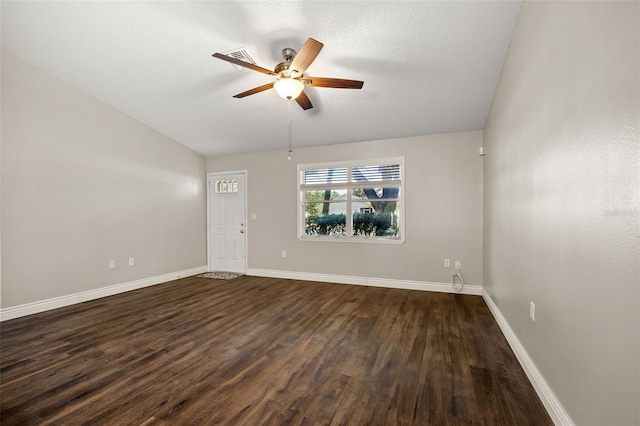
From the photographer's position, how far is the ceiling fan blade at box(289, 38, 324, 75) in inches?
84.0

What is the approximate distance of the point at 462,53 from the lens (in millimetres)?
2781

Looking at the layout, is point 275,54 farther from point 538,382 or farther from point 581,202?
point 538,382

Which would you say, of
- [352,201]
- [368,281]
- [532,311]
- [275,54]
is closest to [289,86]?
[275,54]

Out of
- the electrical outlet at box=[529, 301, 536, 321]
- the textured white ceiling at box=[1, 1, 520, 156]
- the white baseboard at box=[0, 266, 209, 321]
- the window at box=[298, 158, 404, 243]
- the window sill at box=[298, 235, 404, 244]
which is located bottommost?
the white baseboard at box=[0, 266, 209, 321]

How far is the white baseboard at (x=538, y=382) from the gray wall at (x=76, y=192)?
5.37 meters

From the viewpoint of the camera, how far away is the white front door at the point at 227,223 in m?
5.91

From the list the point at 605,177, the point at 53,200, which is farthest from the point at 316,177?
the point at 605,177

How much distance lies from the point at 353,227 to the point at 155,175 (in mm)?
3760

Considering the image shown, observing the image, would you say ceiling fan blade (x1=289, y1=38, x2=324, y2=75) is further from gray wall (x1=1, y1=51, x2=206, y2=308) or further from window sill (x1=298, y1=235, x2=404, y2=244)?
gray wall (x1=1, y1=51, x2=206, y2=308)

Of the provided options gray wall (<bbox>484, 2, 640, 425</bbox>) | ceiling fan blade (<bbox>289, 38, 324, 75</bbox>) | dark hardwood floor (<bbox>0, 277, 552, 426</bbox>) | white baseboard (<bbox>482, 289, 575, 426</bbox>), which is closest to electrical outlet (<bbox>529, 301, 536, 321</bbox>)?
gray wall (<bbox>484, 2, 640, 425</bbox>)

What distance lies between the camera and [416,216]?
4590 mm

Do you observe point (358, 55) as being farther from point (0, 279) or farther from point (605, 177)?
point (0, 279)

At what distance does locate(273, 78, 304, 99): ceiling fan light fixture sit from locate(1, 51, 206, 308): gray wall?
3373 mm

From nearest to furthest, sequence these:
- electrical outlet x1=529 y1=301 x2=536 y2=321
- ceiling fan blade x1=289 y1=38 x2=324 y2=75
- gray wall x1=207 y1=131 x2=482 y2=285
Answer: electrical outlet x1=529 y1=301 x2=536 y2=321 < ceiling fan blade x1=289 y1=38 x2=324 y2=75 < gray wall x1=207 y1=131 x2=482 y2=285
